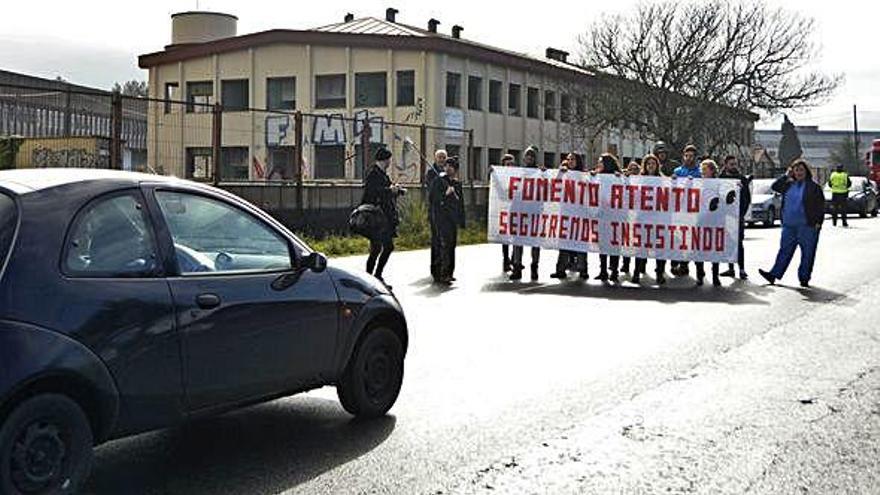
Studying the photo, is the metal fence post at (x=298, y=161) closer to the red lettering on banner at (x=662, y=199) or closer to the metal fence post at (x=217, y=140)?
the metal fence post at (x=217, y=140)

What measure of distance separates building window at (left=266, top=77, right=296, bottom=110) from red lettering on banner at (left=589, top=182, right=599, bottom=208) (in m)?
35.9

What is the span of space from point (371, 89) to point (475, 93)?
5228 mm

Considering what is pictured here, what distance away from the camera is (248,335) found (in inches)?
205

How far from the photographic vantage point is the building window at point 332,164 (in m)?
36.1

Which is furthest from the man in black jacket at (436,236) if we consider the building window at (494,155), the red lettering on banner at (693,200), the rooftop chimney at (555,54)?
the rooftop chimney at (555,54)

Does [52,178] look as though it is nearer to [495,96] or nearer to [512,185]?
[512,185]

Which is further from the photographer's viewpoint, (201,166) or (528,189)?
(201,166)

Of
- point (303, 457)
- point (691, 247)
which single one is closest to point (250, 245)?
point (303, 457)

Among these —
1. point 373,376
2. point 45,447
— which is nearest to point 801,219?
point 373,376

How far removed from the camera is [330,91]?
4912cm

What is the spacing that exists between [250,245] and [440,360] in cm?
307

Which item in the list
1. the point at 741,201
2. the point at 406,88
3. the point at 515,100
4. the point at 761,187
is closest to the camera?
the point at 741,201

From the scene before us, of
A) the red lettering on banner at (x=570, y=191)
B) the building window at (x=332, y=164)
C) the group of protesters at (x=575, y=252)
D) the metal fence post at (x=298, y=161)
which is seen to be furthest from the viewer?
the building window at (x=332, y=164)

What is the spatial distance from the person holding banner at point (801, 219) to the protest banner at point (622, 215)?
28.2 inches
